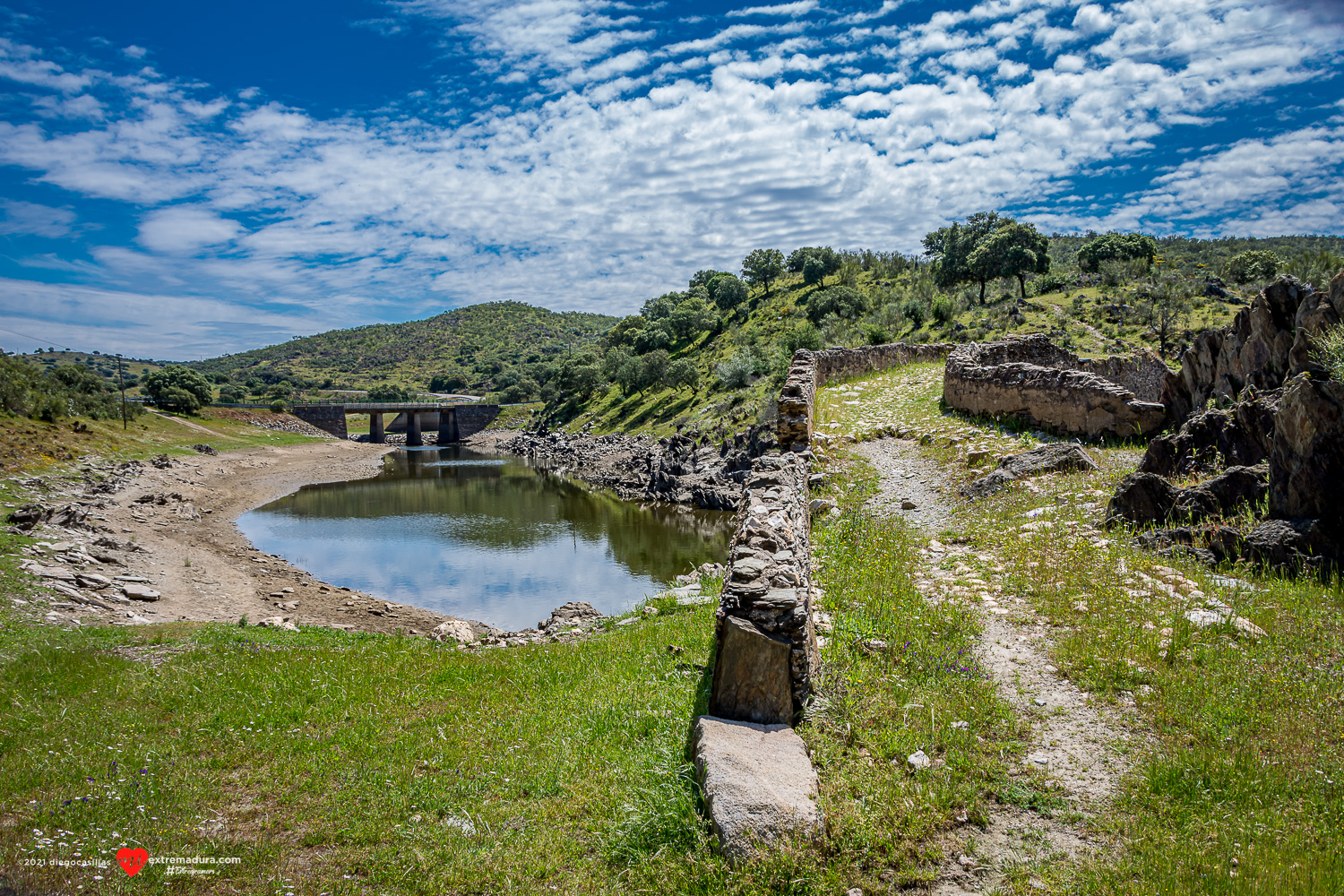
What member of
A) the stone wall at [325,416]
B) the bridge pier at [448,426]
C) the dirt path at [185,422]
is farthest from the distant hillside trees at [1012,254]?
the stone wall at [325,416]

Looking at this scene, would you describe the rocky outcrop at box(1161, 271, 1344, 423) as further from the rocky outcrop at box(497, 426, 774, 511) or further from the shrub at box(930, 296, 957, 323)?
the shrub at box(930, 296, 957, 323)

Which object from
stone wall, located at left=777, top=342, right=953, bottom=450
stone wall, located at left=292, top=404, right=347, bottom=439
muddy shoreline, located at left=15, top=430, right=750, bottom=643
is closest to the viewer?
muddy shoreline, located at left=15, top=430, right=750, bottom=643

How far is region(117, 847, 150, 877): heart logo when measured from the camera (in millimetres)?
4445

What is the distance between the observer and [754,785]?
437cm

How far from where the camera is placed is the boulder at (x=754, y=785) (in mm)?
4070

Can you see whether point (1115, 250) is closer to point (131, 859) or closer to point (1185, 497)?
point (1185, 497)

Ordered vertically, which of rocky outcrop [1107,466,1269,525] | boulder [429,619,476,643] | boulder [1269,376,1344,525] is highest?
boulder [1269,376,1344,525]

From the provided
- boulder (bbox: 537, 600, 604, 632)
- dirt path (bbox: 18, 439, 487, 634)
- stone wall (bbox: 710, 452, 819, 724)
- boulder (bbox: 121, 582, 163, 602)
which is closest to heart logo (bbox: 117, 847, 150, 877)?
stone wall (bbox: 710, 452, 819, 724)

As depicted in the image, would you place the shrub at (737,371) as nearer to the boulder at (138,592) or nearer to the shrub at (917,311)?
the shrub at (917,311)

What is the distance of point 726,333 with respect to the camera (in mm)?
83438

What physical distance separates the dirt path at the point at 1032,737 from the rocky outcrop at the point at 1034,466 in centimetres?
331

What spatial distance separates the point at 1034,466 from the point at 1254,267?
177 feet

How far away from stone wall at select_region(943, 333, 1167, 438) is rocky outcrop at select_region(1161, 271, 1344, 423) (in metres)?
1.26

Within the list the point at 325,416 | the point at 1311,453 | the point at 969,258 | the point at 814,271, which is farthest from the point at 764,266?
the point at 1311,453
